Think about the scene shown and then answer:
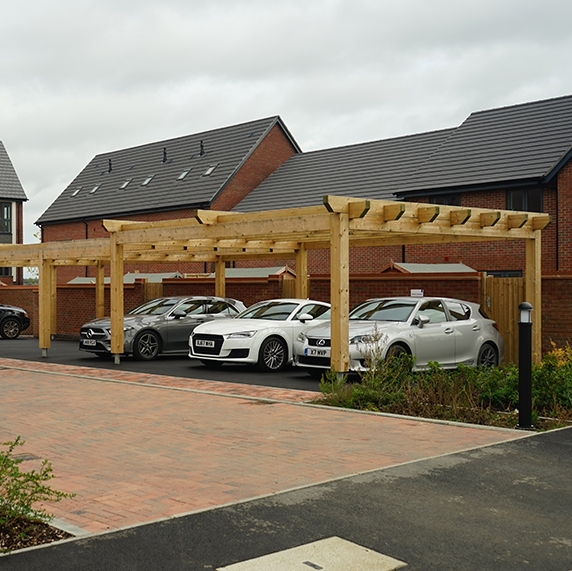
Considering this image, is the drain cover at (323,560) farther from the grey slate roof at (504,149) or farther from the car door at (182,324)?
the grey slate roof at (504,149)

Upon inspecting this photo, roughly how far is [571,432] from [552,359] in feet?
5.74

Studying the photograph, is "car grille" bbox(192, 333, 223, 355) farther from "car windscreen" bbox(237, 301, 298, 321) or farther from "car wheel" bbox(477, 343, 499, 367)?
"car wheel" bbox(477, 343, 499, 367)

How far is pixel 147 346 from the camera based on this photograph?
58.3ft

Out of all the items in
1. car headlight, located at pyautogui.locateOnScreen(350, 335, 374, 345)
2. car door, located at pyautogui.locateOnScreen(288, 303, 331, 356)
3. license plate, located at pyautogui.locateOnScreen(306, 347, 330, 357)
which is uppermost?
car door, located at pyautogui.locateOnScreen(288, 303, 331, 356)

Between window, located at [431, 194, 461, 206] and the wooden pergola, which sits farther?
window, located at [431, 194, 461, 206]

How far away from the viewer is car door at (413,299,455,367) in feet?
43.1

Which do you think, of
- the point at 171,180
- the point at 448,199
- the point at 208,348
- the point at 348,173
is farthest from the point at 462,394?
the point at 171,180

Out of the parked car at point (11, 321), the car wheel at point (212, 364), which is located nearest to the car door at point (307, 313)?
the car wheel at point (212, 364)

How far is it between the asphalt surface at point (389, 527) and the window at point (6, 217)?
169 feet

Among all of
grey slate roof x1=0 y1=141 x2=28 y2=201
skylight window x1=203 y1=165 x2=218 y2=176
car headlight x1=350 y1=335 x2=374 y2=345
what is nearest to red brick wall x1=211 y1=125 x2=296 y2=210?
skylight window x1=203 y1=165 x2=218 y2=176

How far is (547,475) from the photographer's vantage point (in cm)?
650

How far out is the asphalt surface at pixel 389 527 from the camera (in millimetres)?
4439

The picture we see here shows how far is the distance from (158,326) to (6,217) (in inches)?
1581

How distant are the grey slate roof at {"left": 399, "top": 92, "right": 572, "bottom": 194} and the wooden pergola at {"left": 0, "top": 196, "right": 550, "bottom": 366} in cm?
1066
